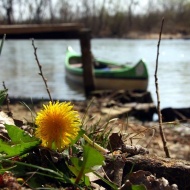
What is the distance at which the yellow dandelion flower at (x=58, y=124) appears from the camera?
1.19 m

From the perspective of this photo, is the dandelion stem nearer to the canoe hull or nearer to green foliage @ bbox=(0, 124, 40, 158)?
green foliage @ bbox=(0, 124, 40, 158)

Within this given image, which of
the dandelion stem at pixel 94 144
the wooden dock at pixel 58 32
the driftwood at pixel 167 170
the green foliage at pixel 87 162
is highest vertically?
the green foliage at pixel 87 162

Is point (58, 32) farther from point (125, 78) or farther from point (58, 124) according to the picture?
point (58, 124)

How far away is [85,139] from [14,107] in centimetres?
1149

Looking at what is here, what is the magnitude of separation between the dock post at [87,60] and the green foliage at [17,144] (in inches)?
543

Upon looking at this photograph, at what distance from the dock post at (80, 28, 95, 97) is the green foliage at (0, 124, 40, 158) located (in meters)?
13.8

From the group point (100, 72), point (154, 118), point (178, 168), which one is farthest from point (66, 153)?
point (100, 72)

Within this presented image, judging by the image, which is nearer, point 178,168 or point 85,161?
point 85,161

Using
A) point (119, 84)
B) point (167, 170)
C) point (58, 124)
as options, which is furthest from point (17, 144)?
point (119, 84)

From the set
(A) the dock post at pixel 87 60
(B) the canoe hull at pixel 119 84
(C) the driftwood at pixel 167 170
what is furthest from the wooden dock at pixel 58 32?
(C) the driftwood at pixel 167 170

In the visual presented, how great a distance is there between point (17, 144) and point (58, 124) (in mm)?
160

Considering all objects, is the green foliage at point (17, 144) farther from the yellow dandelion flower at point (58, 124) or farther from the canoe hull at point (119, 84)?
the canoe hull at point (119, 84)

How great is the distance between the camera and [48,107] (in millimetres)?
1212

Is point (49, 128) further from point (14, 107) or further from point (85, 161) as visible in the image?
point (14, 107)
